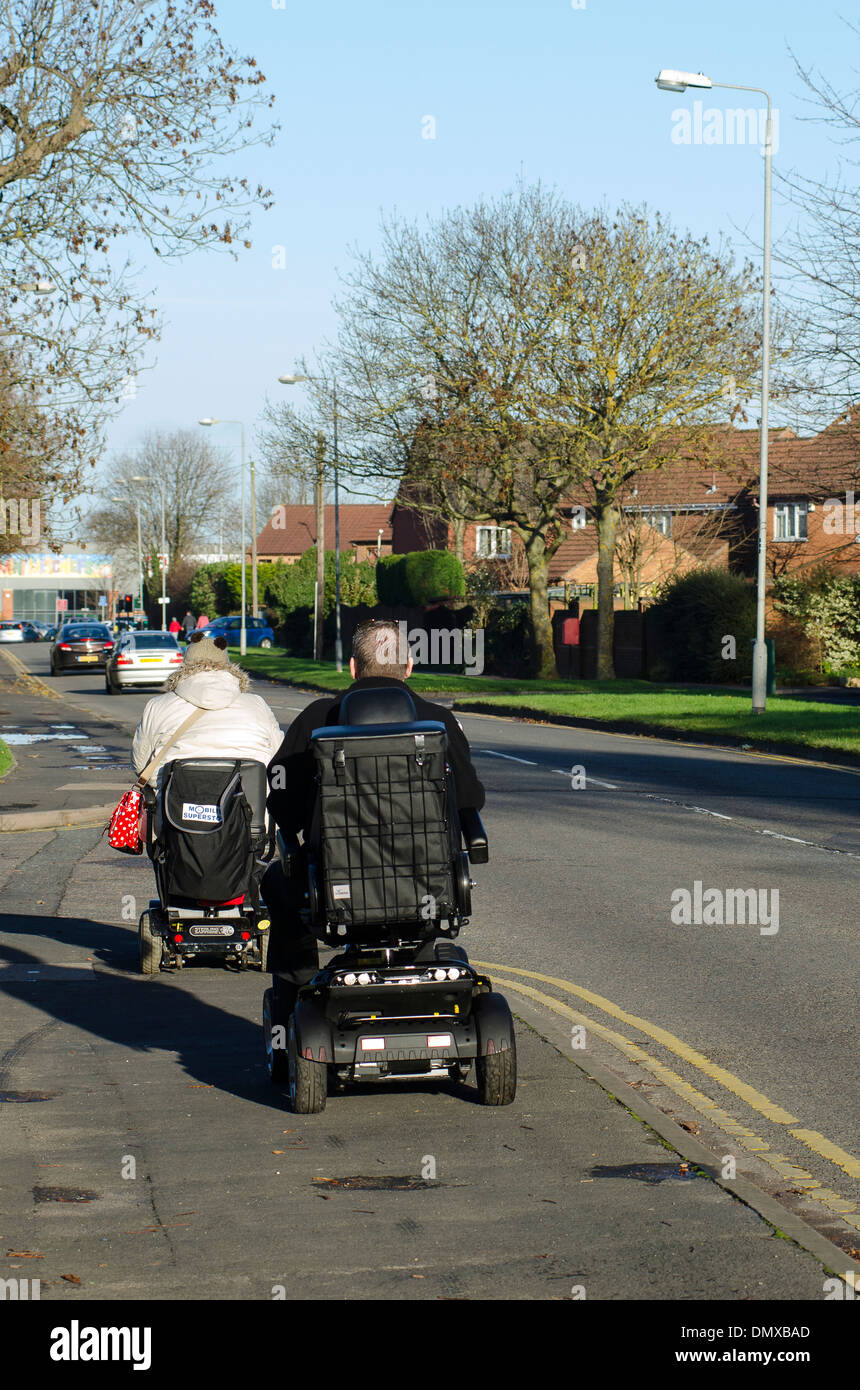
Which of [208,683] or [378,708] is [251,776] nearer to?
[208,683]

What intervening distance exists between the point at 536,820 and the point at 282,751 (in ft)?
31.3

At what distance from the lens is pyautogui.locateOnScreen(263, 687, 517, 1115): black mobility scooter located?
518 centimetres

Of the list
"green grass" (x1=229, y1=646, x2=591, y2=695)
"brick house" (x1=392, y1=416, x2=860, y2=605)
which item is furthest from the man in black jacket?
"brick house" (x1=392, y1=416, x2=860, y2=605)

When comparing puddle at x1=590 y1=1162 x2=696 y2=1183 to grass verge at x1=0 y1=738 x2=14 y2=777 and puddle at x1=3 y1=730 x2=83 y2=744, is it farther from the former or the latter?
puddle at x1=3 y1=730 x2=83 y2=744

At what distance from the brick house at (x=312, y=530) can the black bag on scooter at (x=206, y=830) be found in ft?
300

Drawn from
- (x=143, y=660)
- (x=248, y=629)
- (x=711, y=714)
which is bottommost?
(x=711, y=714)

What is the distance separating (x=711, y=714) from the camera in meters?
26.8

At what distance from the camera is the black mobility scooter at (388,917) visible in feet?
17.0

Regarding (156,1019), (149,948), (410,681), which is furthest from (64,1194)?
(410,681)

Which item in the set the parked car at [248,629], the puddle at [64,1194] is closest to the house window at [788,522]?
the parked car at [248,629]

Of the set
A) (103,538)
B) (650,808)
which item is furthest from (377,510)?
(650,808)

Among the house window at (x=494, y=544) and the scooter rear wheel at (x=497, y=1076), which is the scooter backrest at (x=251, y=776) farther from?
the house window at (x=494, y=544)

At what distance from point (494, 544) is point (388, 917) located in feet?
180
